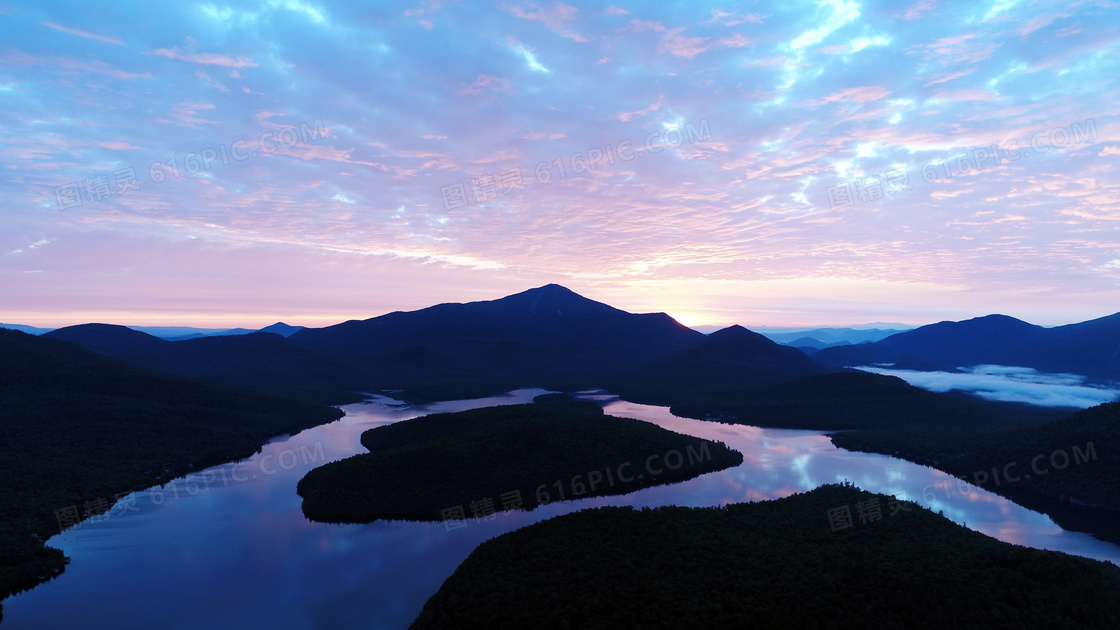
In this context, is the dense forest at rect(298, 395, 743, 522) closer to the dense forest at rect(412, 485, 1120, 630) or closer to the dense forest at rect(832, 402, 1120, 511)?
the dense forest at rect(412, 485, 1120, 630)

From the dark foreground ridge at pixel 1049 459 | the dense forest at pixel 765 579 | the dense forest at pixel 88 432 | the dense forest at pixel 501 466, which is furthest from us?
the dark foreground ridge at pixel 1049 459

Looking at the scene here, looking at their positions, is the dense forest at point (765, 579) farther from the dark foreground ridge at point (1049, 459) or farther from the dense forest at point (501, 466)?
the dark foreground ridge at point (1049, 459)

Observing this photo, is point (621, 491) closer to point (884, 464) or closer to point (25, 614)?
point (884, 464)

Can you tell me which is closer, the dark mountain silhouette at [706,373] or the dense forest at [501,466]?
the dense forest at [501,466]

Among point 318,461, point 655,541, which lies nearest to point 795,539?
point 655,541

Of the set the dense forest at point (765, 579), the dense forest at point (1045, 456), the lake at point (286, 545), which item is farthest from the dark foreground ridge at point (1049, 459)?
the dense forest at point (765, 579)

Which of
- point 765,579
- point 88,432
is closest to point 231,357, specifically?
point 88,432
